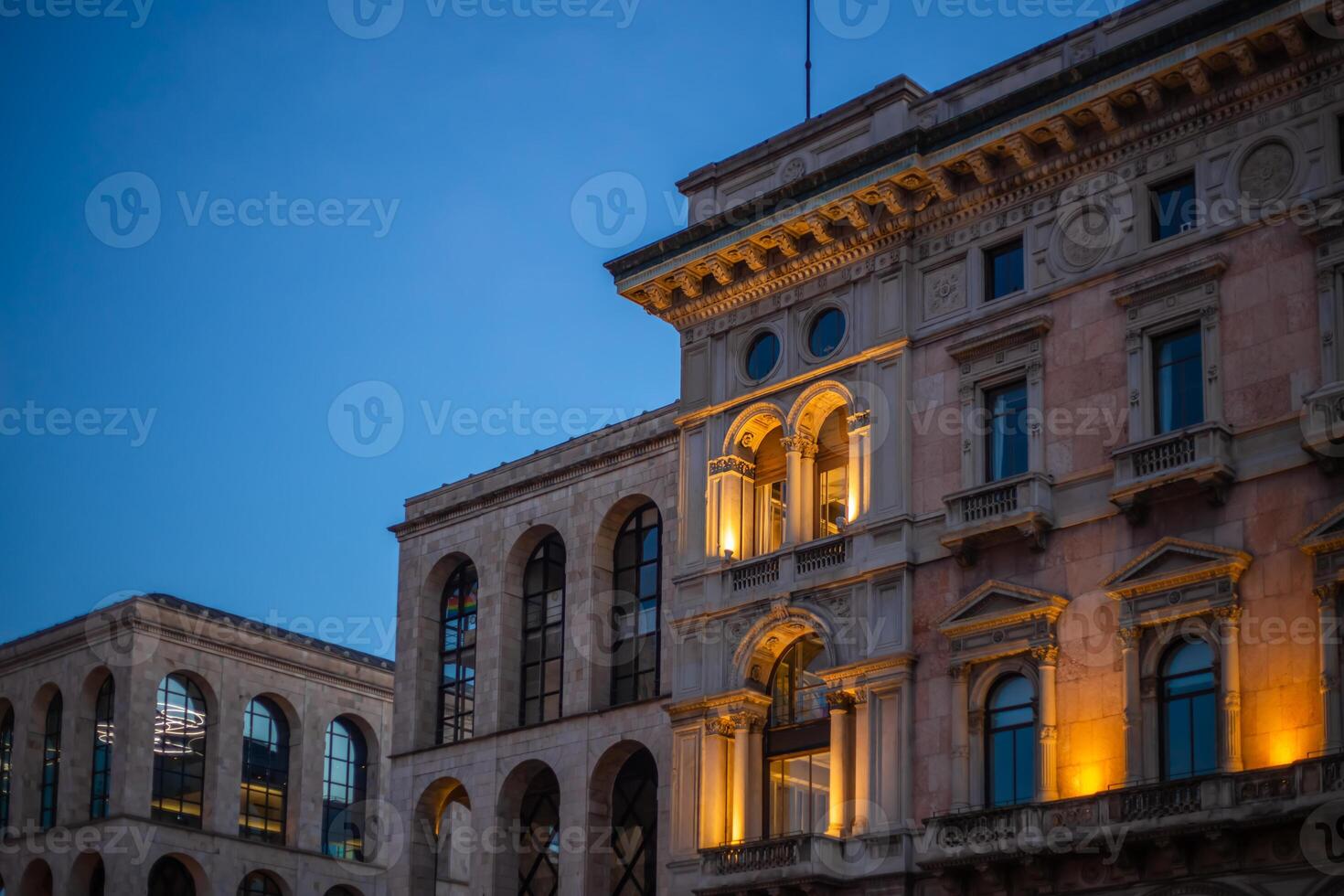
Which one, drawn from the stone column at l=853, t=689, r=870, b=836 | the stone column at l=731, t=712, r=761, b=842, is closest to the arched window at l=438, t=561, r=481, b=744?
the stone column at l=731, t=712, r=761, b=842

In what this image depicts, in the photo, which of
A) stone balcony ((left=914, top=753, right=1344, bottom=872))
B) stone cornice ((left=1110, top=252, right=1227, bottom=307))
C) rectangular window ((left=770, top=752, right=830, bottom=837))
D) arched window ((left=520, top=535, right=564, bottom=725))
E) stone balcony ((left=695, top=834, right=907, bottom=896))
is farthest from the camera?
arched window ((left=520, top=535, right=564, bottom=725))

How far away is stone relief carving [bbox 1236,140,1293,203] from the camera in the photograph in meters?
36.3

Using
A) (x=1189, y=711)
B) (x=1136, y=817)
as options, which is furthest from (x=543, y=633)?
(x=1136, y=817)

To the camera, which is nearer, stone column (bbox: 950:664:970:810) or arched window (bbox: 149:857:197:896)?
stone column (bbox: 950:664:970:810)

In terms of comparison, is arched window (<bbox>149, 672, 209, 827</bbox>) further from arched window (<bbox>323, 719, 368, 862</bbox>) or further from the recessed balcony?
the recessed balcony

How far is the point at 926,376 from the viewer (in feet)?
134

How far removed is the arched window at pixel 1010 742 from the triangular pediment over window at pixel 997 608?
3.72 ft

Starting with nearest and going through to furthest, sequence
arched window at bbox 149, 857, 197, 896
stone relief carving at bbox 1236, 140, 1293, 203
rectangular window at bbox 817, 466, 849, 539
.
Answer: stone relief carving at bbox 1236, 140, 1293, 203 < rectangular window at bbox 817, 466, 849, 539 < arched window at bbox 149, 857, 197, 896

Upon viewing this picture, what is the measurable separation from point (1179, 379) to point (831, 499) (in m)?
8.64

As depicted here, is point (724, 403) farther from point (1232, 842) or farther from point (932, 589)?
point (1232, 842)

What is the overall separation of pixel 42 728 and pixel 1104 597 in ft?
158

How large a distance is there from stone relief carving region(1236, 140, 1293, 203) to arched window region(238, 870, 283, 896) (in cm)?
4767

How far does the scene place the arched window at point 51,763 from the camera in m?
71.8

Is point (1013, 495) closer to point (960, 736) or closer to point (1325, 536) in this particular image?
point (960, 736)
